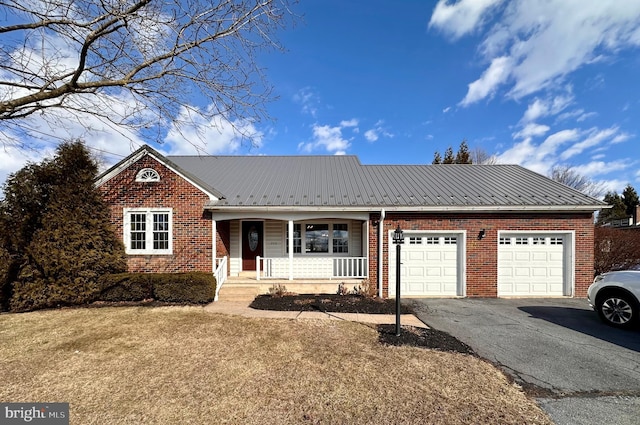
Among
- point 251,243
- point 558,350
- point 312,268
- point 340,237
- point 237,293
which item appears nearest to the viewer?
point 558,350

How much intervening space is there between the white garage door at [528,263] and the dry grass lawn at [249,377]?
19.4ft

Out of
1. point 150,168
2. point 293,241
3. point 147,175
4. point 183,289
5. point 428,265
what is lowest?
point 183,289

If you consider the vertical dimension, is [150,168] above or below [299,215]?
A: above

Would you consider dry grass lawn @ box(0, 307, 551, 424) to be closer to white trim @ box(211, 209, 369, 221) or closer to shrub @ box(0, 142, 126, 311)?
shrub @ box(0, 142, 126, 311)

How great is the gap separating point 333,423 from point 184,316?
5.39 metres

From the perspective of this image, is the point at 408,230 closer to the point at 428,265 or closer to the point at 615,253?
the point at 428,265

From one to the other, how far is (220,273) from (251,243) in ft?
6.57

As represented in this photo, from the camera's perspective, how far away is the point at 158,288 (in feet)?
27.3

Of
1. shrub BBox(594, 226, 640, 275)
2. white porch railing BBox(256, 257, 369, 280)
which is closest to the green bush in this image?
white porch railing BBox(256, 257, 369, 280)

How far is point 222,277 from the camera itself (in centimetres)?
948

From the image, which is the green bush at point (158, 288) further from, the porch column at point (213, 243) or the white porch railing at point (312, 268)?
the white porch railing at point (312, 268)

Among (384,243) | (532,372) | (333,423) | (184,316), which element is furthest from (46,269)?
(532,372)

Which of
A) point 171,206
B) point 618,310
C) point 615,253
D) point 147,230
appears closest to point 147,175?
point 171,206

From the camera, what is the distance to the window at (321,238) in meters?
10.9
